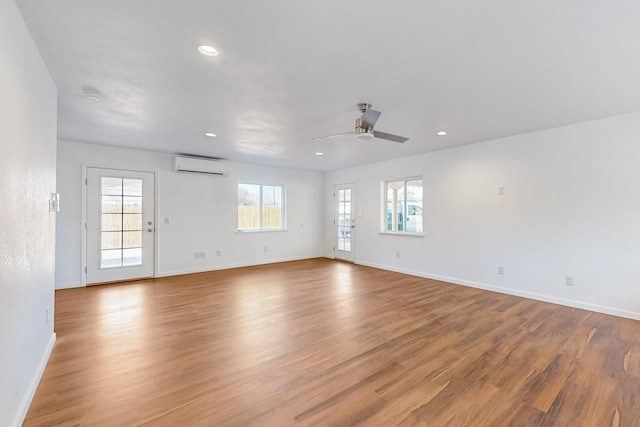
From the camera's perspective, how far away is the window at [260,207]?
6.64 meters

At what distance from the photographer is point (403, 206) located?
6020 millimetres

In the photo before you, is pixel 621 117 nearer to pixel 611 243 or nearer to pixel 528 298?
pixel 611 243

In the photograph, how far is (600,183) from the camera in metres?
3.54

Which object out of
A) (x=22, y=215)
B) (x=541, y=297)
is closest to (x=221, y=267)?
(x=22, y=215)

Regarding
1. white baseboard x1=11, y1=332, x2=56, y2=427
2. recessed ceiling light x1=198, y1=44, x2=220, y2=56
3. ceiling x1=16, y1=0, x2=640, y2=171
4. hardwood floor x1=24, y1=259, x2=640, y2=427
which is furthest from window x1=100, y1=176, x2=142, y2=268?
recessed ceiling light x1=198, y1=44, x2=220, y2=56

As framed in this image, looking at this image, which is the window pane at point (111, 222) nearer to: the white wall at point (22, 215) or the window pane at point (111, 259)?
the window pane at point (111, 259)

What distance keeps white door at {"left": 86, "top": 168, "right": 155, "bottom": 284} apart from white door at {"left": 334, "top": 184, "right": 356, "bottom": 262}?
430 centimetres

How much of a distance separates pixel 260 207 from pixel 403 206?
3412 millimetres

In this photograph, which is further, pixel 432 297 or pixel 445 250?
pixel 445 250

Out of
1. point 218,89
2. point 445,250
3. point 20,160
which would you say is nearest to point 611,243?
point 445,250

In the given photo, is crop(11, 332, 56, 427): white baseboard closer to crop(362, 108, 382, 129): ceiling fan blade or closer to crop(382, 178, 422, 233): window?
crop(362, 108, 382, 129): ceiling fan blade

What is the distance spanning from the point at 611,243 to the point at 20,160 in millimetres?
5763

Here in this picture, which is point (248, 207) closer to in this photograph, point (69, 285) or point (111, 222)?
point (111, 222)

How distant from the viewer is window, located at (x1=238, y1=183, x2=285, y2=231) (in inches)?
262
